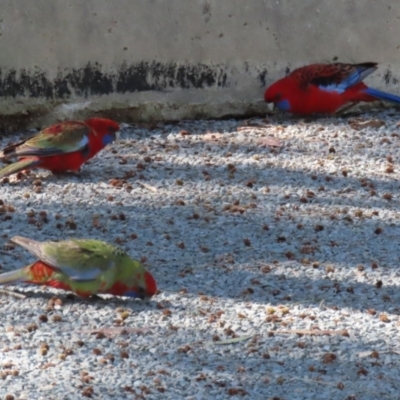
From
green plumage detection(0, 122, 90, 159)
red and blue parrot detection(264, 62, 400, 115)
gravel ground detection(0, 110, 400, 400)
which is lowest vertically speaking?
gravel ground detection(0, 110, 400, 400)

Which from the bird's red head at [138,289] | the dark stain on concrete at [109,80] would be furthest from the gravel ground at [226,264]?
the dark stain on concrete at [109,80]

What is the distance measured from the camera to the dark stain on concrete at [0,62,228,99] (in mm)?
7125

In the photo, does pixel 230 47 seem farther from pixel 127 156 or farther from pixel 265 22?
pixel 127 156

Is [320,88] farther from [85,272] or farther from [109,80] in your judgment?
[85,272]

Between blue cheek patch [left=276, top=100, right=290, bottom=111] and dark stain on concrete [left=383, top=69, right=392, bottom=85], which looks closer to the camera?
blue cheek patch [left=276, top=100, right=290, bottom=111]

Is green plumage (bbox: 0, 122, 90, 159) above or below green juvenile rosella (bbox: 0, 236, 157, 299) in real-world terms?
above

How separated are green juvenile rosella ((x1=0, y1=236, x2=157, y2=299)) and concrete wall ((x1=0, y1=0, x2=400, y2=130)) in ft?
9.51

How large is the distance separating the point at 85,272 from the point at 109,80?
310 centimetres

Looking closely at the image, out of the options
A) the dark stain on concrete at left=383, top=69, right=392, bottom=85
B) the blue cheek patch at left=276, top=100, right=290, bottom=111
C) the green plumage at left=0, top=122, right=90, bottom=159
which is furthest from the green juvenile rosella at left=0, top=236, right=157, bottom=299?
the dark stain on concrete at left=383, top=69, right=392, bottom=85

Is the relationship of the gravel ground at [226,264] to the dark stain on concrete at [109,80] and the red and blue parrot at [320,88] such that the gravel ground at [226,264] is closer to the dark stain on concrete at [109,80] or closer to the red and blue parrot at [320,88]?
the red and blue parrot at [320,88]

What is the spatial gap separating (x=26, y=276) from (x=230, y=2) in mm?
3528

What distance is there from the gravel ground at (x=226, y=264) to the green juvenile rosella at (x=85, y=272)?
9cm

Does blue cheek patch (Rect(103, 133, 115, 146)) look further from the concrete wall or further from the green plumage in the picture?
the concrete wall

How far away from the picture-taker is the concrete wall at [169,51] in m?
7.09
